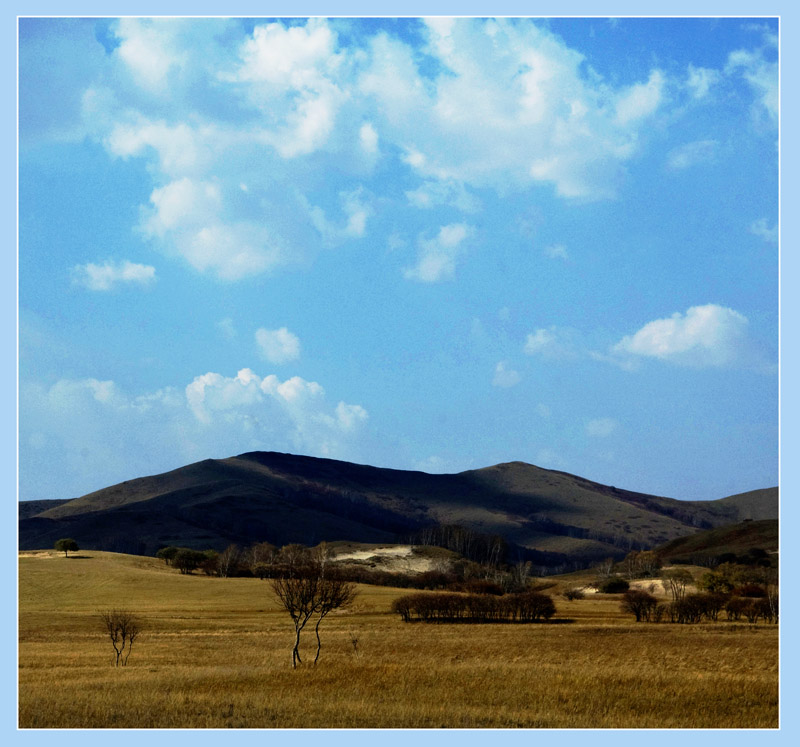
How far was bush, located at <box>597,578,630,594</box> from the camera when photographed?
122688mm

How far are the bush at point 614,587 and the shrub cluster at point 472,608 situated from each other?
47709 mm

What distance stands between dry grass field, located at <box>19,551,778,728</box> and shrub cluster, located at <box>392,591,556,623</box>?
3106mm

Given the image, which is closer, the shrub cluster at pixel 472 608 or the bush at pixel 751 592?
the shrub cluster at pixel 472 608

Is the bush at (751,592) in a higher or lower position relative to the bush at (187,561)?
lower

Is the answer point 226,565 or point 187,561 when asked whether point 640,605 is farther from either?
point 187,561

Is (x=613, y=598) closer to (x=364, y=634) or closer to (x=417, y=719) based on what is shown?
(x=364, y=634)

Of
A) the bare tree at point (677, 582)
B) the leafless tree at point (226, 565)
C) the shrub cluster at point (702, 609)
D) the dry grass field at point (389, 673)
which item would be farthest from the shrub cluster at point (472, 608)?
the leafless tree at point (226, 565)

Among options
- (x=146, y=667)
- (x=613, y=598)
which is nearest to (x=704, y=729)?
(x=146, y=667)

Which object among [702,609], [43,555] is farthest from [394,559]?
[702,609]

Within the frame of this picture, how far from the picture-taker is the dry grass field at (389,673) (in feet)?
68.0

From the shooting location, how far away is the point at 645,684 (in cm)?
2616

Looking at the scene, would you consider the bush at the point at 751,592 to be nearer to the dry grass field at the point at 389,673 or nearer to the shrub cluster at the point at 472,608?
the dry grass field at the point at 389,673

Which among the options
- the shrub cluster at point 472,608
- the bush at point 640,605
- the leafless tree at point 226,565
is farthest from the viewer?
the leafless tree at point 226,565

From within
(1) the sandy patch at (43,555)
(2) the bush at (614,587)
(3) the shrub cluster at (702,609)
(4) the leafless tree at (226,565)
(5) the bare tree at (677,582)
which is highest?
(1) the sandy patch at (43,555)
